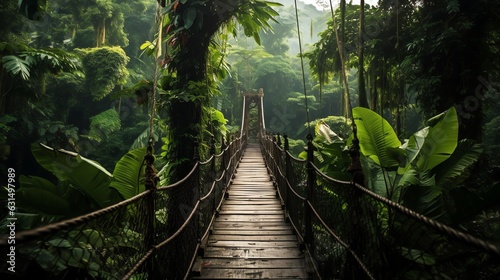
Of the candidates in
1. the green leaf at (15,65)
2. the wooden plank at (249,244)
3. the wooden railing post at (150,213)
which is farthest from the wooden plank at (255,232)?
the green leaf at (15,65)

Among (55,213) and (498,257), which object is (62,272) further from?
(498,257)

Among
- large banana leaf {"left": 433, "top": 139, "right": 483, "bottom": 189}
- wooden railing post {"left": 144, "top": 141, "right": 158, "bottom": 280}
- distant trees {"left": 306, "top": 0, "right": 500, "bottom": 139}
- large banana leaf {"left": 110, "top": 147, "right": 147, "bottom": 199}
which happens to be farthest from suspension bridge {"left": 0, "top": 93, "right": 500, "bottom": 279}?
distant trees {"left": 306, "top": 0, "right": 500, "bottom": 139}

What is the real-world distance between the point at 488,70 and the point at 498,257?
18.9 ft

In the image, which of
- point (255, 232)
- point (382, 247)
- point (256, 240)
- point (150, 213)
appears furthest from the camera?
point (255, 232)

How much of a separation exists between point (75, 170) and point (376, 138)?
122 inches

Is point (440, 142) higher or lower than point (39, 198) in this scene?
higher

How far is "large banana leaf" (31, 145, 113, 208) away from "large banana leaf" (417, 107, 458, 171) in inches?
126

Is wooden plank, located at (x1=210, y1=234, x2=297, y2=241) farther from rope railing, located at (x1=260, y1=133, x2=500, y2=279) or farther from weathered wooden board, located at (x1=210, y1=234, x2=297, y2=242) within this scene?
rope railing, located at (x1=260, y1=133, x2=500, y2=279)

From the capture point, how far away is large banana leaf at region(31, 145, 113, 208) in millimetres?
2686

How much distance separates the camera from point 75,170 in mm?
2703

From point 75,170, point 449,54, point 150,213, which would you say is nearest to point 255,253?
point 150,213

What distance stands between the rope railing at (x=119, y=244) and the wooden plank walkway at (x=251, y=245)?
263 millimetres

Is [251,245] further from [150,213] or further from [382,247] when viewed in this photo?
[150,213]

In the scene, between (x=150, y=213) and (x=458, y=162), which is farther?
(x=458, y=162)
